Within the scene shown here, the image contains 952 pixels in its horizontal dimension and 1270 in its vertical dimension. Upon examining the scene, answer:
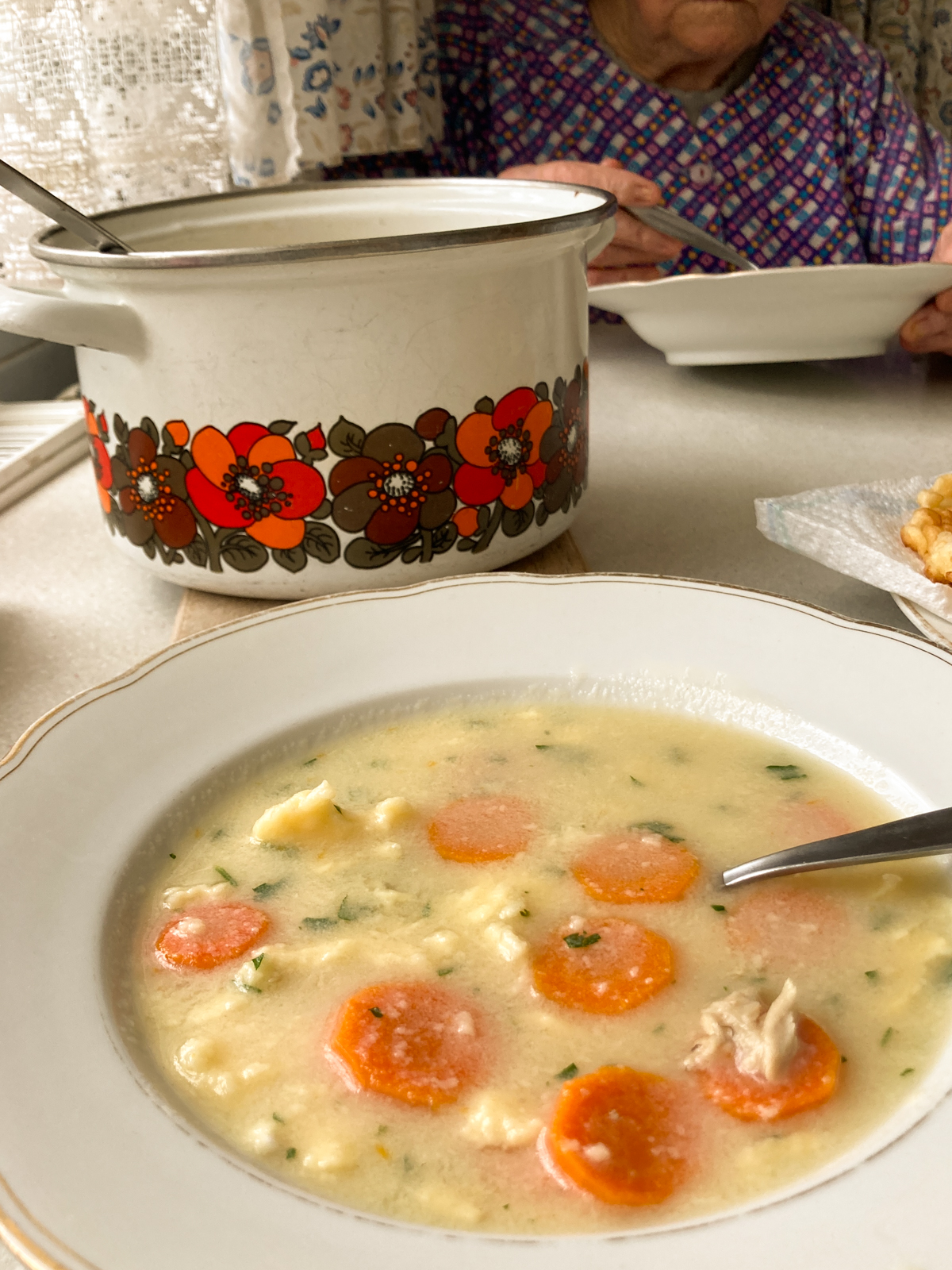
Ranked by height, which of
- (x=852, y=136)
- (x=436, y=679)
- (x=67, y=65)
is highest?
(x=67, y=65)

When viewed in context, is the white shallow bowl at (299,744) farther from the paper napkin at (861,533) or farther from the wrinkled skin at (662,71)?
the wrinkled skin at (662,71)

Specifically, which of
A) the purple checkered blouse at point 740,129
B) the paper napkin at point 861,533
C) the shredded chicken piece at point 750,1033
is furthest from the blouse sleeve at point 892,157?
the shredded chicken piece at point 750,1033

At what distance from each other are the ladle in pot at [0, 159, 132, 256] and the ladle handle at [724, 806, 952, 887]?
709 millimetres

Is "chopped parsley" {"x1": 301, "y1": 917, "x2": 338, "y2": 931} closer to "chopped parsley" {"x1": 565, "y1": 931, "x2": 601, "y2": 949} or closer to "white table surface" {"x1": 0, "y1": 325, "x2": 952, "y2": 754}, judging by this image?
"chopped parsley" {"x1": 565, "y1": 931, "x2": 601, "y2": 949}

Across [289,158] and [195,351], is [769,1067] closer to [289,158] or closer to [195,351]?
[195,351]

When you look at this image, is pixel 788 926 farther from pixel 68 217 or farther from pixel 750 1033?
pixel 68 217

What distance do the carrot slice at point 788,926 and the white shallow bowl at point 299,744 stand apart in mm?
93

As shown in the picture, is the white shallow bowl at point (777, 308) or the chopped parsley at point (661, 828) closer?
the chopped parsley at point (661, 828)

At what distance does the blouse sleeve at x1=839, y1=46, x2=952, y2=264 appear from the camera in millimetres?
2318

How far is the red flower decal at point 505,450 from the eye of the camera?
0.88 meters

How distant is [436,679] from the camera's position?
0.81 metres

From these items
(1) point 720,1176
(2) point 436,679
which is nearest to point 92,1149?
(1) point 720,1176

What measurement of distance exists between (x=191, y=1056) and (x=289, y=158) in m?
1.71

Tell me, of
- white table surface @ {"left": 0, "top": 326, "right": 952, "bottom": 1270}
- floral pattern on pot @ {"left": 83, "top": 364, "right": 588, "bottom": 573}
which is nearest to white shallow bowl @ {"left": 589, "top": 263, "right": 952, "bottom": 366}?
white table surface @ {"left": 0, "top": 326, "right": 952, "bottom": 1270}
